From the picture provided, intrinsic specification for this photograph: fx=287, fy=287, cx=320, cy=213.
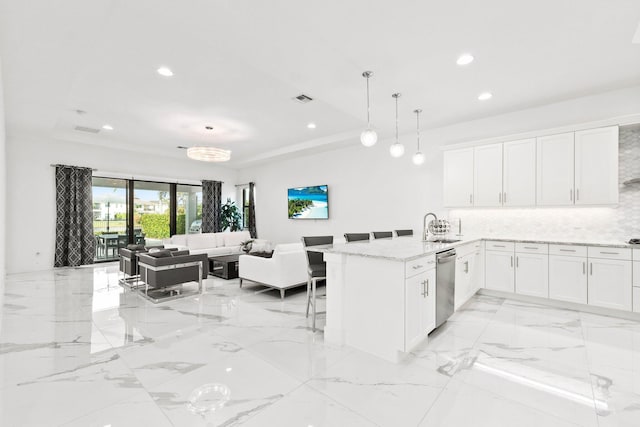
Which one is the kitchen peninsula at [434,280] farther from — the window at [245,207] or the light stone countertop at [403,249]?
the window at [245,207]

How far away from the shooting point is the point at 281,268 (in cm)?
419

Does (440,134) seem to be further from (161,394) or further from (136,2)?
(161,394)

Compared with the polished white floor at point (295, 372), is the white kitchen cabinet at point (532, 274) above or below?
above

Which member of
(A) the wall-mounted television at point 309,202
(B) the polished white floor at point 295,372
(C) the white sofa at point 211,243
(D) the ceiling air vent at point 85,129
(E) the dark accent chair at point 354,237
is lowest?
(B) the polished white floor at point 295,372

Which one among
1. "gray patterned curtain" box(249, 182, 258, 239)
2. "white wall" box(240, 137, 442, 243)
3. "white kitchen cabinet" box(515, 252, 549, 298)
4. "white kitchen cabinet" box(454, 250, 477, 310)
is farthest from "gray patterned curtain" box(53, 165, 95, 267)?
"white kitchen cabinet" box(515, 252, 549, 298)

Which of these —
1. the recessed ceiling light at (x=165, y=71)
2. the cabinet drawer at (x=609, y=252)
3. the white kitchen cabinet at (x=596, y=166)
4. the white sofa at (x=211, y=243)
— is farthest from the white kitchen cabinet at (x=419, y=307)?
the white sofa at (x=211, y=243)

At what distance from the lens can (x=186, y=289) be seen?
4762mm

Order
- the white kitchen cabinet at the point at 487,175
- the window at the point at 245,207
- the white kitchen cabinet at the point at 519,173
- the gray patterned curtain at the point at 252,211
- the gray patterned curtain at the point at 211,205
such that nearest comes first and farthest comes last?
the white kitchen cabinet at the point at 519,173
the white kitchen cabinet at the point at 487,175
the gray patterned curtain at the point at 211,205
the gray patterned curtain at the point at 252,211
the window at the point at 245,207

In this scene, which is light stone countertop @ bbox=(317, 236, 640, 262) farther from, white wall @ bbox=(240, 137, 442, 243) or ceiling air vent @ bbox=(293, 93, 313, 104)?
ceiling air vent @ bbox=(293, 93, 313, 104)

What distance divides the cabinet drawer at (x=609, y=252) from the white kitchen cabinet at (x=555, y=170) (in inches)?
27.2

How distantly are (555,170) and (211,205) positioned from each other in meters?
8.10

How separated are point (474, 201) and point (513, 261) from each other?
3.52 ft

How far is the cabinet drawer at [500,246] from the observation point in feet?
13.3

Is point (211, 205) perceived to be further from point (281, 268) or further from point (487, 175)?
point (487, 175)
